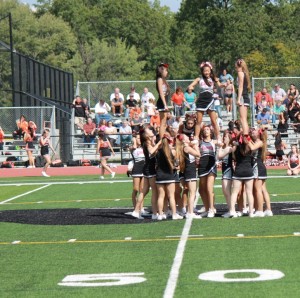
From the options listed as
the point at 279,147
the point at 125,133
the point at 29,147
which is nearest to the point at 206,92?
the point at 279,147

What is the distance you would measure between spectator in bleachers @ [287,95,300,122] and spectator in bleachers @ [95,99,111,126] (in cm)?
710

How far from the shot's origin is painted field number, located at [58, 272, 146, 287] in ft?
36.2

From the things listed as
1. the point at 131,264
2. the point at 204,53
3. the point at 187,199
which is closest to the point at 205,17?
the point at 204,53

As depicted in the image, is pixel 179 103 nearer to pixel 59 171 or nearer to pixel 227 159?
pixel 59 171

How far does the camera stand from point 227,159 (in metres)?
17.7

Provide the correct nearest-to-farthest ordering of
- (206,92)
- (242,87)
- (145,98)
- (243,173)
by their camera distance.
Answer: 1. (243,173)
2. (242,87)
3. (206,92)
4. (145,98)

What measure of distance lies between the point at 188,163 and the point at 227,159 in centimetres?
80

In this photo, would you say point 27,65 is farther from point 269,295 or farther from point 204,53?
point 204,53

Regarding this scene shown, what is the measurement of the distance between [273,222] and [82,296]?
20.7 feet

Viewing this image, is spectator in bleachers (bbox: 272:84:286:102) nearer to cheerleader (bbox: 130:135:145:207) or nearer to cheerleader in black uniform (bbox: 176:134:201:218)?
cheerleader (bbox: 130:135:145:207)

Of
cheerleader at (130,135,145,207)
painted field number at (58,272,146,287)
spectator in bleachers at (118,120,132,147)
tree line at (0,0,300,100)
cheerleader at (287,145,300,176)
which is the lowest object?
painted field number at (58,272,146,287)

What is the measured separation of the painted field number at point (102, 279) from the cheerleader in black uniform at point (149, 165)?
564cm

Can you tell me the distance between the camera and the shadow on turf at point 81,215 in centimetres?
1761

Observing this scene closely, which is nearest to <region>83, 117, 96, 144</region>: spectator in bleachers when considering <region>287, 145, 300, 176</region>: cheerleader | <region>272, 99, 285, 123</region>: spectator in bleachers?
<region>272, 99, 285, 123</region>: spectator in bleachers
